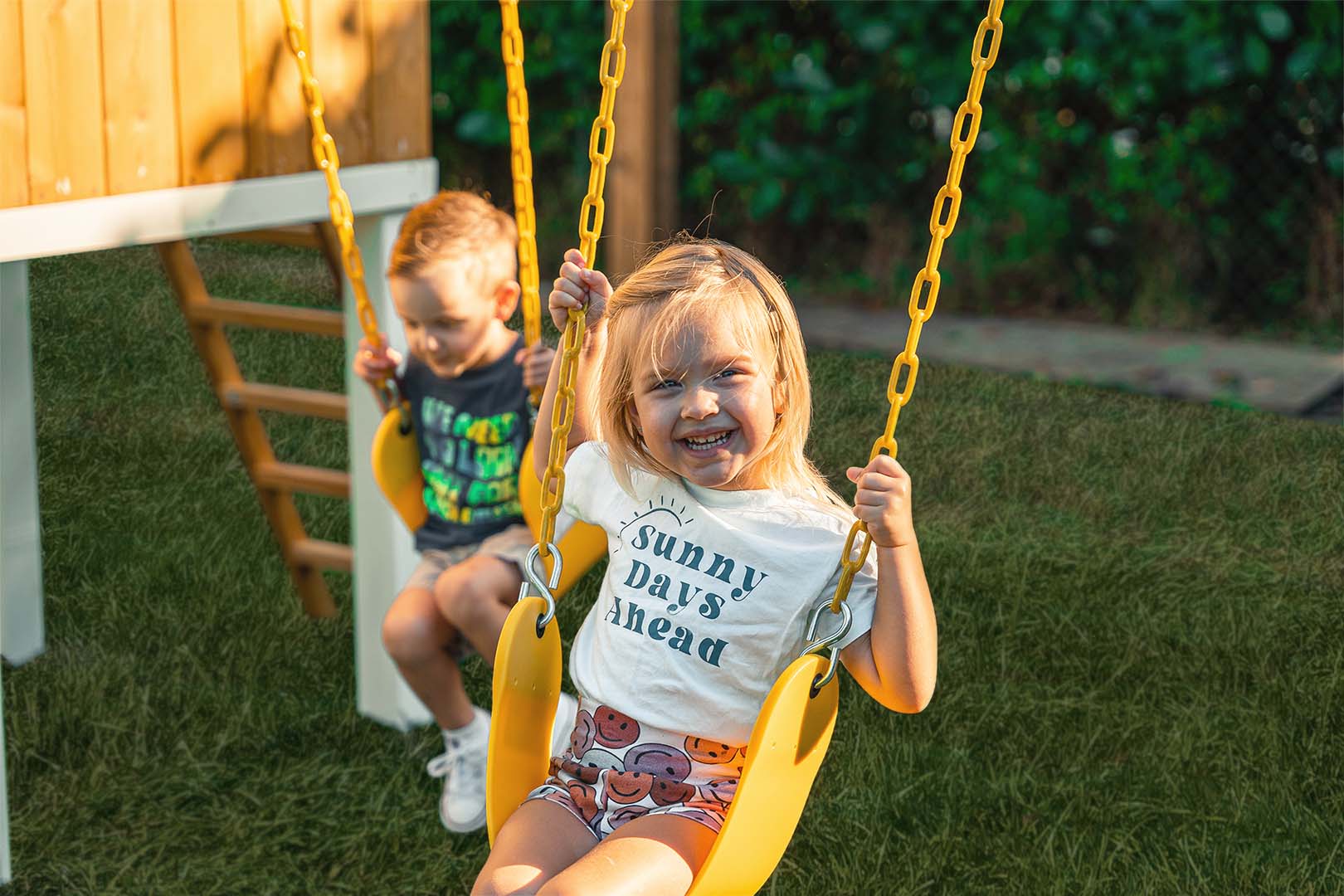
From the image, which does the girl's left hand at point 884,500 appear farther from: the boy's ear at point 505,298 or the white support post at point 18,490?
the white support post at point 18,490

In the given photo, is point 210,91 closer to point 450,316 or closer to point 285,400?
point 450,316

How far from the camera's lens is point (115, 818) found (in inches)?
128

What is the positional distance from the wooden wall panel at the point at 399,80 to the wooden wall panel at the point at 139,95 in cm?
52

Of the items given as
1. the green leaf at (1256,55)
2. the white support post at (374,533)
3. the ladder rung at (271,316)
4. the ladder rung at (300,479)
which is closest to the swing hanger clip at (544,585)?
the white support post at (374,533)

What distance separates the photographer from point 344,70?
321 cm

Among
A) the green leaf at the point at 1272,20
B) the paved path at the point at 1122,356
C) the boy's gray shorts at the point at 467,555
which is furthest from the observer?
the green leaf at the point at 1272,20

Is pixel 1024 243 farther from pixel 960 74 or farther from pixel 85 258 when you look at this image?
pixel 85 258

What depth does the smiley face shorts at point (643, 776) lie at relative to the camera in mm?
2059

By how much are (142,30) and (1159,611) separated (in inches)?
108

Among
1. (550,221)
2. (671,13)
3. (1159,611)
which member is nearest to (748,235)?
(550,221)

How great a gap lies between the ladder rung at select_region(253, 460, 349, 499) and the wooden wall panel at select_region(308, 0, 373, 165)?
2.98ft

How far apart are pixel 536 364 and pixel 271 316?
1.26 metres

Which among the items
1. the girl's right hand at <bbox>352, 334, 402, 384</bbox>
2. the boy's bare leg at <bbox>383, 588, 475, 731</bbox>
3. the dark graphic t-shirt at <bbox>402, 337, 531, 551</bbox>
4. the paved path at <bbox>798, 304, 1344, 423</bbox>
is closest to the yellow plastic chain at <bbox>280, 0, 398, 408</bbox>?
the girl's right hand at <bbox>352, 334, 402, 384</bbox>

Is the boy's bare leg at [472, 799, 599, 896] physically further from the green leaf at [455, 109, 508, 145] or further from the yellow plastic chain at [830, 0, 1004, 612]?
the green leaf at [455, 109, 508, 145]
